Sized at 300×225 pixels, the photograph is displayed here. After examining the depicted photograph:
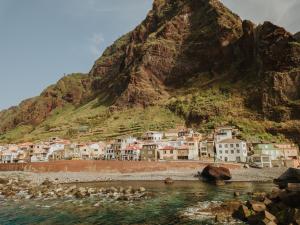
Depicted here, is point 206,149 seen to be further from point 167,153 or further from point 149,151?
point 149,151

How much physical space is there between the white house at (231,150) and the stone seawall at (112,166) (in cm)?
1477

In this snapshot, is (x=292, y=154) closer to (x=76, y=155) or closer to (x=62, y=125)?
(x=76, y=155)

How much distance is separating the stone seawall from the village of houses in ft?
29.1

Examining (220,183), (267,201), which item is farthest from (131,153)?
(267,201)

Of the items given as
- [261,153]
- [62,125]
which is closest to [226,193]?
[261,153]

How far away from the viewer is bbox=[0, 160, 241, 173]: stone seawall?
8262 cm

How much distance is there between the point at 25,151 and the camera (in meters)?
141

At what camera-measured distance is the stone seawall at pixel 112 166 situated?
271 ft

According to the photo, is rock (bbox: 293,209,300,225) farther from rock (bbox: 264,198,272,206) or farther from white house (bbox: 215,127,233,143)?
white house (bbox: 215,127,233,143)

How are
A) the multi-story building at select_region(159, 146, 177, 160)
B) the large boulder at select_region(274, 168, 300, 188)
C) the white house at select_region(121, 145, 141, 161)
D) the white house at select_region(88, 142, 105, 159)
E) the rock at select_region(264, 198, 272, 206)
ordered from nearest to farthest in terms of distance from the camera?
the rock at select_region(264, 198, 272, 206) → the large boulder at select_region(274, 168, 300, 188) → the multi-story building at select_region(159, 146, 177, 160) → the white house at select_region(121, 145, 141, 161) → the white house at select_region(88, 142, 105, 159)

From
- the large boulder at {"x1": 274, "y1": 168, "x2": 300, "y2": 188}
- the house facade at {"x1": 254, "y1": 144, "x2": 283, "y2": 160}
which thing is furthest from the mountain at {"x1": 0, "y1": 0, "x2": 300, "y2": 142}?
the large boulder at {"x1": 274, "y1": 168, "x2": 300, "y2": 188}

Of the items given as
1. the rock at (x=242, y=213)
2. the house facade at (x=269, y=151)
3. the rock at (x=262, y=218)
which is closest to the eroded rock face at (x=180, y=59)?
the house facade at (x=269, y=151)

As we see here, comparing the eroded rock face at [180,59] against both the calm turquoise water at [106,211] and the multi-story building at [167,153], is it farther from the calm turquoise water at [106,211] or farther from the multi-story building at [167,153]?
the calm turquoise water at [106,211]

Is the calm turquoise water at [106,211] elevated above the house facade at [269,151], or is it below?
below
